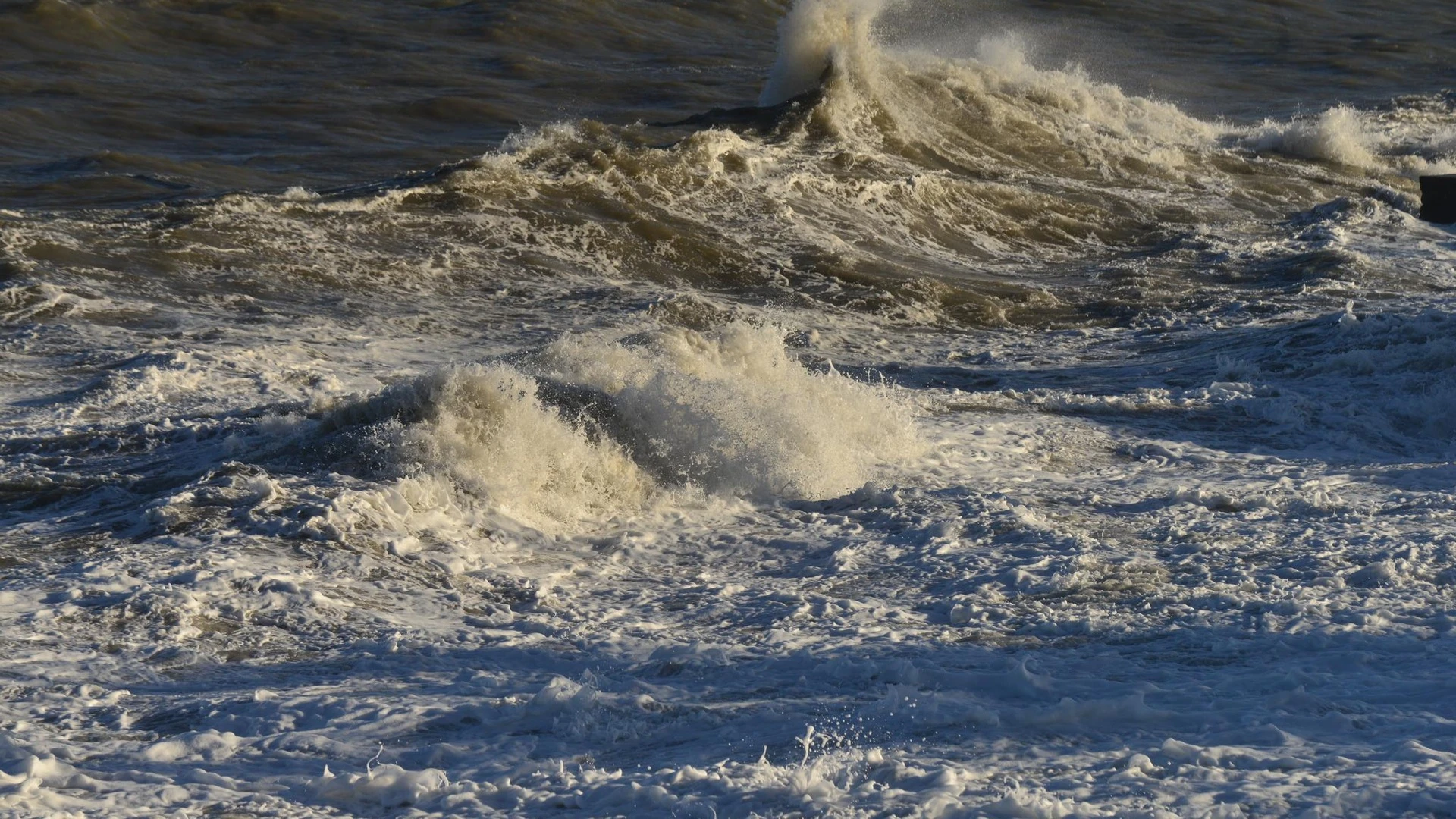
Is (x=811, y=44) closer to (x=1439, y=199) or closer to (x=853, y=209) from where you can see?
(x=853, y=209)

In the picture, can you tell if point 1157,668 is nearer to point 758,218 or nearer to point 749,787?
point 749,787

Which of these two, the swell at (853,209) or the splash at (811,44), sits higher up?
the splash at (811,44)

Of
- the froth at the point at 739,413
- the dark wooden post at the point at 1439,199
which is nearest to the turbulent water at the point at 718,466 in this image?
the froth at the point at 739,413

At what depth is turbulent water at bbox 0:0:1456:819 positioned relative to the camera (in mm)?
4496

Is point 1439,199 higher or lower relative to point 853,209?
higher

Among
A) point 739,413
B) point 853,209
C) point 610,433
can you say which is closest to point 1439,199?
point 853,209

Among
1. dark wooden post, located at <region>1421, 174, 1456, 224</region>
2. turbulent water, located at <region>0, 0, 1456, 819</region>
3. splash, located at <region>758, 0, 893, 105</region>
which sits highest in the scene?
splash, located at <region>758, 0, 893, 105</region>

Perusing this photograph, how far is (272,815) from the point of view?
4086mm

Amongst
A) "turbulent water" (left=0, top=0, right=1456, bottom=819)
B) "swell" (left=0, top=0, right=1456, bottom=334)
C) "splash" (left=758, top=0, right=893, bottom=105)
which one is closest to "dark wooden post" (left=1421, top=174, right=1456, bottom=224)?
"turbulent water" (left=0, top=0, right=1456, bottom=819)

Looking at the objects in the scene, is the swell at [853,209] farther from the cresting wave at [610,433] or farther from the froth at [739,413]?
the cresting wave at [610,433]

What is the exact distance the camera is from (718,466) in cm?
743

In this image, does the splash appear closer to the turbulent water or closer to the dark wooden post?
the turbulent water

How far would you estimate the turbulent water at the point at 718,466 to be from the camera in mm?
4496

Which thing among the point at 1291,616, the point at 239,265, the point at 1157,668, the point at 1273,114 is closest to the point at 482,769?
the point at 1157,668
